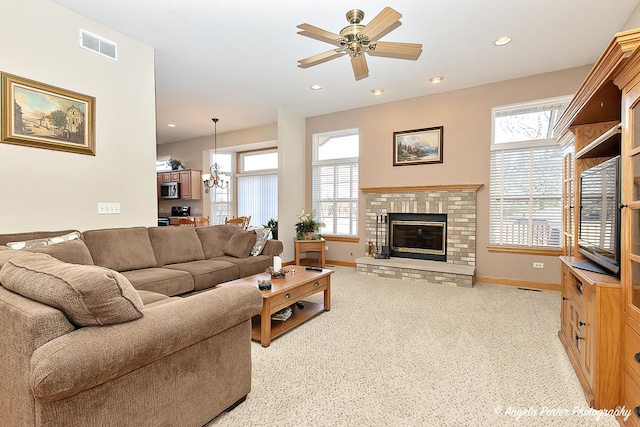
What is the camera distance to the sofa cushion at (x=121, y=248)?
3.04m

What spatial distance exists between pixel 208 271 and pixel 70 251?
128 cm

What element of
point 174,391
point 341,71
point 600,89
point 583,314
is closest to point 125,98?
point 341,71

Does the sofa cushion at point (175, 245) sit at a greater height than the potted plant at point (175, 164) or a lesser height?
→ lesser

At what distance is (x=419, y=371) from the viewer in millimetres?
2193

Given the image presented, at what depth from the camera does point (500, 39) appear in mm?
3436

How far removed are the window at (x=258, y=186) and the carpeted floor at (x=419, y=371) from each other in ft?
15.2

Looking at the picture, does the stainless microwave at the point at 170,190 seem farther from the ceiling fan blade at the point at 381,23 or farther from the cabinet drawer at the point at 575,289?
the cabinet drawer at the point at 575,289

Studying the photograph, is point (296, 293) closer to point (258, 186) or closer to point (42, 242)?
point (42, 242)

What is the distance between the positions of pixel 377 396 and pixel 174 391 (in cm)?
116

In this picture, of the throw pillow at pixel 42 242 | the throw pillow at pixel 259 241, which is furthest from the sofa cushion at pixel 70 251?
the throw pillow at pixel 259 241

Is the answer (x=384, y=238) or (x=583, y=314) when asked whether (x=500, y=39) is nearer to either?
(x=583, y=314)

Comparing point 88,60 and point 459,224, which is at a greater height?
point 88,60

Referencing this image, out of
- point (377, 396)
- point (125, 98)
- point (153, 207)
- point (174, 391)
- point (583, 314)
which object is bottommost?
point (377, 396)

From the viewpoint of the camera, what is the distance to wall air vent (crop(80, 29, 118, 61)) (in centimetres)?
311
